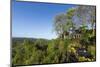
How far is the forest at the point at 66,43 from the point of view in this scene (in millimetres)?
2943

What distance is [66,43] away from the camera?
10.2ft

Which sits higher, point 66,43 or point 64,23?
point 64,23

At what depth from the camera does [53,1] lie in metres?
3.07

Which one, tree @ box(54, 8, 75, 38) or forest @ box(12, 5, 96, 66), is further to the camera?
tree @ box(54, 8, 75, 38)

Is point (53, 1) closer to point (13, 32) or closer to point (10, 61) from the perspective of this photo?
point (13, 32)

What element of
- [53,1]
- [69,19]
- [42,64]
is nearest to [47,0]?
[53,1]

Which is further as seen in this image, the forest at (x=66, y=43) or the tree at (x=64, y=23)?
the tree at (x=64, y=23)

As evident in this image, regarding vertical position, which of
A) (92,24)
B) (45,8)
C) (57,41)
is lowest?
(57,41)

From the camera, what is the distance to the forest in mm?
2943
